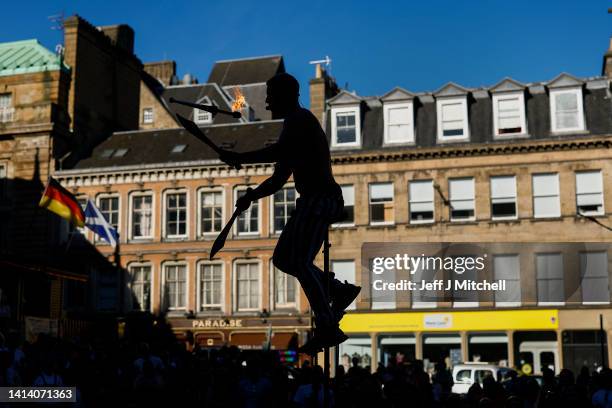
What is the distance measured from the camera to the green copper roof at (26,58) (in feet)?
154

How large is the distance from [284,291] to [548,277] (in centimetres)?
1245

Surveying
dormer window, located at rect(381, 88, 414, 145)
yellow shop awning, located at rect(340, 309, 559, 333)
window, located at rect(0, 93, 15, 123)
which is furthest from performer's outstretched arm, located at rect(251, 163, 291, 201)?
window, located at rect(0, 93, 15, 123)

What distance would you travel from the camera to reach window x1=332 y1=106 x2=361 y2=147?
4309 centimetres

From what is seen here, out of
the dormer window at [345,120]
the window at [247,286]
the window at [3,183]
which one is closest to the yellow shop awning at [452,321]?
the window at [247,286]

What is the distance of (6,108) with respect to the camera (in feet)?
153

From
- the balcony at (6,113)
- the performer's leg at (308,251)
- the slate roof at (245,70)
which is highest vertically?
the slate roof at (245,70)

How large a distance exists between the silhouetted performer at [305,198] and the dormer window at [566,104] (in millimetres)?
34372

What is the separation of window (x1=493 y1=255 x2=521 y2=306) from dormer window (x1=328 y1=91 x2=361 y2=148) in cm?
915

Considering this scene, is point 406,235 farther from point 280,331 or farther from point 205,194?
point 205,194

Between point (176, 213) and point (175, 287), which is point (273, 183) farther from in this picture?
point (176, 213)

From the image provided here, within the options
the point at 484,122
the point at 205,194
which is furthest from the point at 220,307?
the point at 484,122

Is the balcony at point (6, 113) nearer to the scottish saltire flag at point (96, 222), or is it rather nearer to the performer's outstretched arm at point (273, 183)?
the scottish saltire flag at point (96, 222)

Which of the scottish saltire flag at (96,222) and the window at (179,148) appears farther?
the window at (179,148)

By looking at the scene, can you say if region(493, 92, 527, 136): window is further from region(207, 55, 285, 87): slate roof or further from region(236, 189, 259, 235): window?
region(207, 55, 285, 87): slate roof
